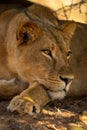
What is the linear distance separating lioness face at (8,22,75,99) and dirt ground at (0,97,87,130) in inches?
5.4

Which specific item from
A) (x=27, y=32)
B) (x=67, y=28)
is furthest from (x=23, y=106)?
(x=67, y=28)

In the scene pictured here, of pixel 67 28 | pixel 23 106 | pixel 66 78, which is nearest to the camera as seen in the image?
pixel 23 106

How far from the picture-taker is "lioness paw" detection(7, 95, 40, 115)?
10.1 ft

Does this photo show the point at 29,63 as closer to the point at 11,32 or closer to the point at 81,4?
the point at 11,32

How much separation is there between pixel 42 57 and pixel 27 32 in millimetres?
202

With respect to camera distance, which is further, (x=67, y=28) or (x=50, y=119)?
(x=67, y=28)

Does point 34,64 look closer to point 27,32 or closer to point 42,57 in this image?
point 42,57

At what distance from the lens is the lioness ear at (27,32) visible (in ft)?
10.6

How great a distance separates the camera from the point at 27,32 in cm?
327

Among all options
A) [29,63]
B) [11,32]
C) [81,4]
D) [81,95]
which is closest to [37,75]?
[29,63]

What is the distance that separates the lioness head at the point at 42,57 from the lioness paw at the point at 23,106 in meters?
0.21

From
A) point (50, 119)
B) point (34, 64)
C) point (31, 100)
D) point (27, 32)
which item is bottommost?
point (50, 119)

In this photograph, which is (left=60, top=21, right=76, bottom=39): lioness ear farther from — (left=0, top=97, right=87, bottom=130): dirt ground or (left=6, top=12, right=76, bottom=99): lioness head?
(left=0, top=97, right=87, bottom=130): dirt ground

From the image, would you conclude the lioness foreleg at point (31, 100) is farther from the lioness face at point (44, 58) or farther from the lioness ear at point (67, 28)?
the lioness ear at point (67, 28)
